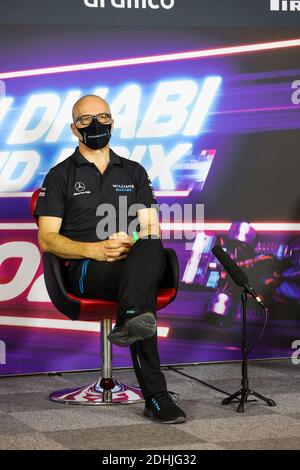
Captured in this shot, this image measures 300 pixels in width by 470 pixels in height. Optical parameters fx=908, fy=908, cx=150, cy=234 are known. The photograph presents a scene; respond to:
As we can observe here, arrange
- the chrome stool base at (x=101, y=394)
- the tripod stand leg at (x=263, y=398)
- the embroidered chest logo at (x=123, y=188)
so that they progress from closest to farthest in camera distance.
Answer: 1. the tripod stand leg at (x=263, y=398)
2. the chrome stool base at (x=101, y=394)
3. the embroidered chest logo at (x=123, y=188)

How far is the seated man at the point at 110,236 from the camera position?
3754mm

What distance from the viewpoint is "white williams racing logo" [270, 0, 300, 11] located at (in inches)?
209

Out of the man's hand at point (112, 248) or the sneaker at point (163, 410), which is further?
the man's hand at point (112, 248)

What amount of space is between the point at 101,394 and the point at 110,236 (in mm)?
780

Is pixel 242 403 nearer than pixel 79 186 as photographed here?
Yes

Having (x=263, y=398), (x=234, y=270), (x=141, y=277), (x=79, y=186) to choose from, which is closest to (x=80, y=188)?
(x=79, y=186)

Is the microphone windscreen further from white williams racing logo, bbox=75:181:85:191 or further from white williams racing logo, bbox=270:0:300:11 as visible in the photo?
white williams racing logo, bbox=270:0:300:11

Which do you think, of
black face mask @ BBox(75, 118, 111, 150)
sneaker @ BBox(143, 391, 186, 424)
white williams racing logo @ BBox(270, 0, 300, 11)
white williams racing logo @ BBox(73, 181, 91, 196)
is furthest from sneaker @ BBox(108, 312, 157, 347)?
white williams racing logo @ BBox(270, 0, 300, 11)

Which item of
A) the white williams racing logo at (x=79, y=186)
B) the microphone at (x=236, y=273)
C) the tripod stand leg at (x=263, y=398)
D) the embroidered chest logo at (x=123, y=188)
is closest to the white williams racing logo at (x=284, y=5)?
the embroidered chest logo at (x=123, y=188)

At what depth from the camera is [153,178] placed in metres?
5.14

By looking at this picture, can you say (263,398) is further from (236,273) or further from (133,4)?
(133,4)

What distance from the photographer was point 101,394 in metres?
4.29

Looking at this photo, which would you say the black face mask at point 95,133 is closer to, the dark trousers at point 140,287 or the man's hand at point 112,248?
the man's hand at point 112,248

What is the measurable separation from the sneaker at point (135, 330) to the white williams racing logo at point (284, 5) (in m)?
2.42
